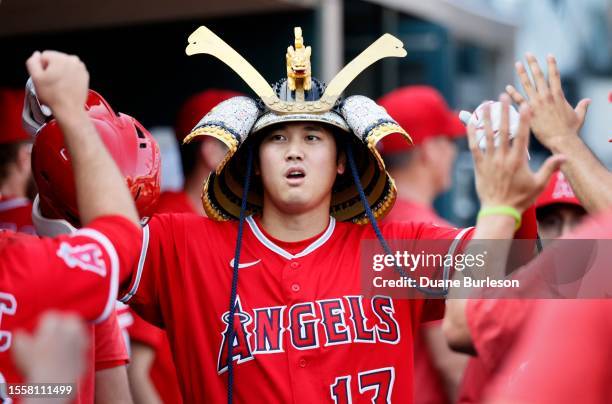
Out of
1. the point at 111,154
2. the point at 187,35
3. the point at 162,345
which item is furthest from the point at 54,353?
the point at 187,35

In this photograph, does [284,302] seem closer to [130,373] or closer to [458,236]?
[458,236]

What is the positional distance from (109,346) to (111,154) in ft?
1.94

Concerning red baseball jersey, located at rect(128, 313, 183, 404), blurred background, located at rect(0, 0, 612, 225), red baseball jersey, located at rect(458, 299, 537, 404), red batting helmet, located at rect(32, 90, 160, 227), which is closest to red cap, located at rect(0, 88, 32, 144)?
blurred background, located at rect(0, 0, 612, 225)

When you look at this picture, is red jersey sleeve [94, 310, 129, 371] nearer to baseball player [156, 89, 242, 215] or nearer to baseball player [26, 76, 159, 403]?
baseball player [26, 76, 159, 403]

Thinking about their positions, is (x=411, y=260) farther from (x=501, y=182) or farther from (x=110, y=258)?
(x=110, y=258)

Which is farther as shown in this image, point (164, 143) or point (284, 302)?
point (164, 143)

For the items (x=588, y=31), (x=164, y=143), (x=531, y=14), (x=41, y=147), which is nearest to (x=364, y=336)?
(x=41, y=147)

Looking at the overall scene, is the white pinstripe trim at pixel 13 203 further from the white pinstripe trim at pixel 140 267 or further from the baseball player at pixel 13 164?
the white pinstripe trim at pixel 140 267

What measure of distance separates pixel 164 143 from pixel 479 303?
431 cm

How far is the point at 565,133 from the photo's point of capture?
313 cm

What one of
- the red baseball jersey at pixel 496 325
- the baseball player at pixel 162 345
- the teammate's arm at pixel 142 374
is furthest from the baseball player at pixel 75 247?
the teammate's arm at pixel 142 374

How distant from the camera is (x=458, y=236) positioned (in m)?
3.45

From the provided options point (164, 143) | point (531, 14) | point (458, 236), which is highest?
point (531, 14)

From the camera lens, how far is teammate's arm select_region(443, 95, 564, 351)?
2350 mm
